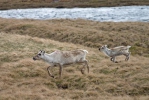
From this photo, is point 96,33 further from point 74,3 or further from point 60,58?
point 74,3

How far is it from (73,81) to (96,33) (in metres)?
13.2

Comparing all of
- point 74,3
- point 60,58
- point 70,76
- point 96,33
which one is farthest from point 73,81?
point 74,3

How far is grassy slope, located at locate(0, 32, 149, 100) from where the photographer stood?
12.5m

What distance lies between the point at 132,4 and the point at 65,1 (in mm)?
17286

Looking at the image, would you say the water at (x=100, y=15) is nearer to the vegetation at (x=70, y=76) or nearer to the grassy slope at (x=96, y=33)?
the grassy slope at (x=96, y=33)

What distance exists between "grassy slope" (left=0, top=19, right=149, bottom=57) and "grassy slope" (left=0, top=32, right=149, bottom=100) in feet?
20.3

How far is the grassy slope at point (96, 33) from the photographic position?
24266mm

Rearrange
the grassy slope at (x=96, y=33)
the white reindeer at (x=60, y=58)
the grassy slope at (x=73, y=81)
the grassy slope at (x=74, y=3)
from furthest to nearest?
the grassy slope at (x=74, y=3) < the grassy slope at (x=96, y=33) < the white reindeer at (x=60, y=58) < the grassy slope at (x=73, y=81)

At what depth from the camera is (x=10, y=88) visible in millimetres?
13414

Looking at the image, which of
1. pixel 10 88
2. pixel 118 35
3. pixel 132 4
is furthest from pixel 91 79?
pixel 132 4

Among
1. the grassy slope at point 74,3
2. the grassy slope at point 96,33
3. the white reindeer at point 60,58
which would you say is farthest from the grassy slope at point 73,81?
the grassy slope at point 74,3

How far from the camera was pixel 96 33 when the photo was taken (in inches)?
1054

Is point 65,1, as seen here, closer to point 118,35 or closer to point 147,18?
point 147,18

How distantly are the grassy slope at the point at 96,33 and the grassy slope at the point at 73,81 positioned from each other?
6173 millimetres
